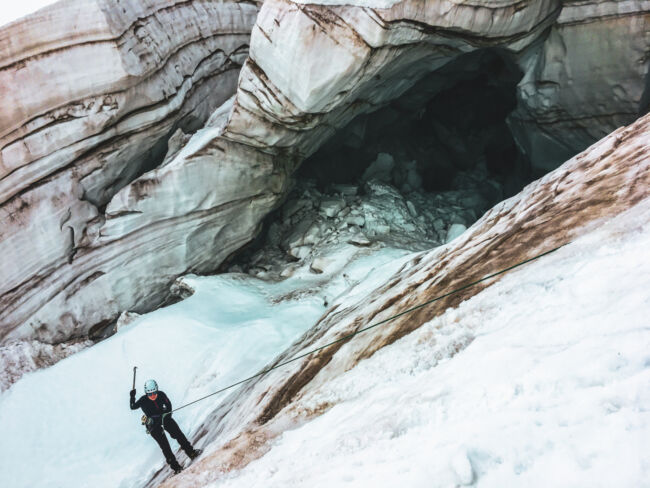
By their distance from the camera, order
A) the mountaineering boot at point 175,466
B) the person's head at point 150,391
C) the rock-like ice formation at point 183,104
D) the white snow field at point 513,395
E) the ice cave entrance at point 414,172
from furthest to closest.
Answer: the ice cave entrance at point 414,172 → the rock-like ice formation at point 183,104 → the person's head at point 150,391 → the mountaineering boot at point 175,466 → the white snow field at point 513,395

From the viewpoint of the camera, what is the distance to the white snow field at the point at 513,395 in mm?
1610

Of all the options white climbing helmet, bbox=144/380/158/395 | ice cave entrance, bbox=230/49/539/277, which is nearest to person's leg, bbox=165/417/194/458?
white climbing helmet, bbox=144/380/158/395

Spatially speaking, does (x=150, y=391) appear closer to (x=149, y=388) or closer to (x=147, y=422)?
(x=149, y=388)

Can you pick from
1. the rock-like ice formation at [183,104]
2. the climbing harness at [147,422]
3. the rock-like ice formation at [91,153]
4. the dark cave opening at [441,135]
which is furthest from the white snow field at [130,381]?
the dark cave opening at [441,135]

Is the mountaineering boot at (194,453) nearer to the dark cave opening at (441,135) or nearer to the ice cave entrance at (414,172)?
the ice cave entrance at (414,172)

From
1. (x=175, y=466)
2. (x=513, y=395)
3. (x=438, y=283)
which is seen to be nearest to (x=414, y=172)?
(x=438, y=283)

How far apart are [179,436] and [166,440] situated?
0.74ft

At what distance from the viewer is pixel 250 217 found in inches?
366

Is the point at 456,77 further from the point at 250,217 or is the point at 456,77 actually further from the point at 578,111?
the point at 250,217

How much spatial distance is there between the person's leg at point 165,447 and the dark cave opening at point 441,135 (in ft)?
28.4

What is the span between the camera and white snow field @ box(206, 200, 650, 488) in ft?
5.28

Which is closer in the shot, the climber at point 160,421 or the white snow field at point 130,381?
the climber at point 160,421

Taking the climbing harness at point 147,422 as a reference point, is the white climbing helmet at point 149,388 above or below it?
above

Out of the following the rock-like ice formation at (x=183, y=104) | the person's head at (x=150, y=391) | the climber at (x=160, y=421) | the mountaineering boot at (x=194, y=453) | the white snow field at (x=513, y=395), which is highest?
the rock-like ice formation at (x=183, y=104)
